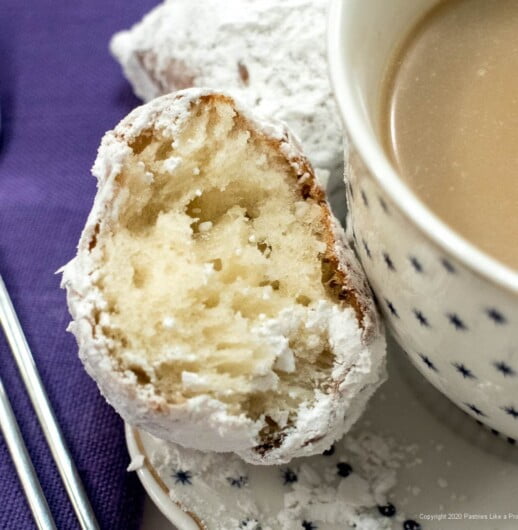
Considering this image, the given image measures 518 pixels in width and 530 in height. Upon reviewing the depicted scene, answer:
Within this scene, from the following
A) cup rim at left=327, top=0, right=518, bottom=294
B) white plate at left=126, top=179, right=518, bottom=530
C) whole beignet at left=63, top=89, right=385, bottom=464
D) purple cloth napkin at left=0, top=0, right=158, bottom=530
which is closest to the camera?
cup rim at left=327, top=0, right=518, bottom=294

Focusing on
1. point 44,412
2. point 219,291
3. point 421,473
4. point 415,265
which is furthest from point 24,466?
point 415,265

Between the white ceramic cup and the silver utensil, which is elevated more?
the white ceramic cup

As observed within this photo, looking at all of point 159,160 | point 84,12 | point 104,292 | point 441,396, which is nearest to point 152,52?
point 84,12

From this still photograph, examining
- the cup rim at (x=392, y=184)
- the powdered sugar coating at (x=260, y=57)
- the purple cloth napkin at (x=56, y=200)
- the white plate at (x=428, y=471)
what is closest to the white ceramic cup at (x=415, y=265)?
the cup rim at (x=392, y=184)

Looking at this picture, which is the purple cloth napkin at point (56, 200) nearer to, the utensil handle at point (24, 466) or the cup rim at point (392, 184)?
the utensil handle at point (24, 466)

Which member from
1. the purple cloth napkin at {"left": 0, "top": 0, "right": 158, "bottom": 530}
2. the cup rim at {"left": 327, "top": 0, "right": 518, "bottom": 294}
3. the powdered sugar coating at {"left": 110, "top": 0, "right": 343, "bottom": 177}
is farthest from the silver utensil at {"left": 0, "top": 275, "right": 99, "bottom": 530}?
the cup rim at {"left": 327, "top": 0, "right": 518, "bottom": 294}

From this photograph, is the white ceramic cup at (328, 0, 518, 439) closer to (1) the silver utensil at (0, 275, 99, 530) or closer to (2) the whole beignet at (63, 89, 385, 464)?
(2) the whole beignet at (63, 89, 385, 464)

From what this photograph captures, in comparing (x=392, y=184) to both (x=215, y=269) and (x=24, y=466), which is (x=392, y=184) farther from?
(x=24, y=466)
